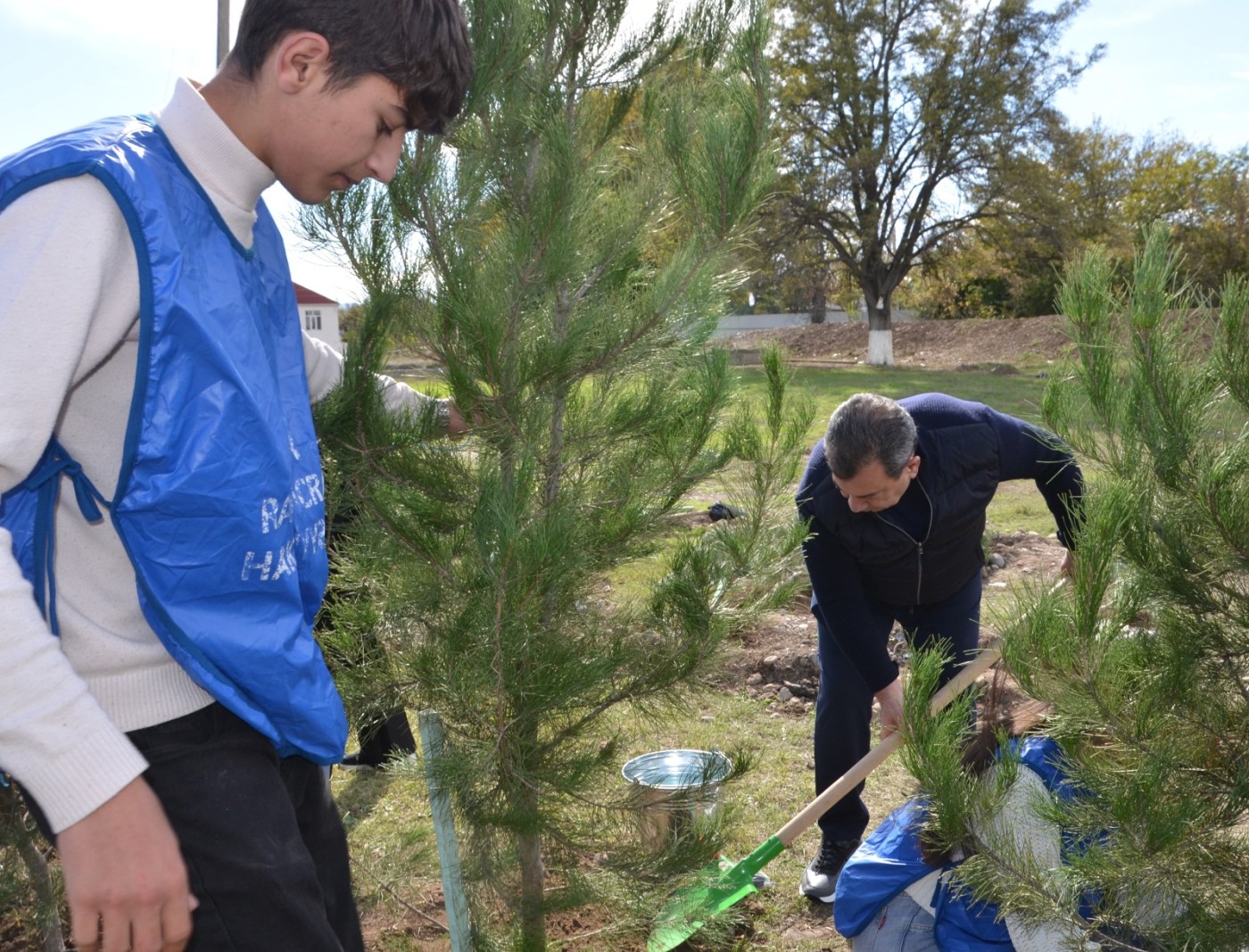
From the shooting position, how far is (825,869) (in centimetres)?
339

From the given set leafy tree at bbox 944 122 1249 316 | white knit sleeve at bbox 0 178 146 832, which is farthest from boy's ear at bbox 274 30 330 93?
leafy tree at bbox 944 122 1249 316

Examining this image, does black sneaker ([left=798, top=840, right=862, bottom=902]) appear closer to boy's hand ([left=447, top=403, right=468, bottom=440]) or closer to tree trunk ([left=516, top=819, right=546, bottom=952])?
tree trunk ([left=516, top=819, right=546, bottom=952])

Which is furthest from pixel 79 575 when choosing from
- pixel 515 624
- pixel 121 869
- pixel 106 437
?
pixel 515 624

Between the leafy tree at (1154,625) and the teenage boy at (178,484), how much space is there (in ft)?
3.87

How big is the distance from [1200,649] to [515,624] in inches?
48.6

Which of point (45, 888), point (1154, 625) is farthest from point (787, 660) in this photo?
point (45, 888)

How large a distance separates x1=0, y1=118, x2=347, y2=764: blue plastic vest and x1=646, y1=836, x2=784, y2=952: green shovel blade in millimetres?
1551

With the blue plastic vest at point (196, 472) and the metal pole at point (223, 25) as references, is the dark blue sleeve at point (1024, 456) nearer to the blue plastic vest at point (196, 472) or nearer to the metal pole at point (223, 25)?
the blue plastic vest at point (196, 472)

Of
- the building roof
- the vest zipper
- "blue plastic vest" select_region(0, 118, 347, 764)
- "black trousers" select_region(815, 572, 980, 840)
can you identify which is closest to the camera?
"blue plastic vest" select_region(0, 118, 347, 764)

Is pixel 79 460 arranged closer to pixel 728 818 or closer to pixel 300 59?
pixel 300 59

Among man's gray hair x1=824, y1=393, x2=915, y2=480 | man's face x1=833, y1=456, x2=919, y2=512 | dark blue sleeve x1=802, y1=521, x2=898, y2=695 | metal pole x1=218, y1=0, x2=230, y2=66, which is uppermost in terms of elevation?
metal pole x1=218, y1=0, x2=230, y2=66

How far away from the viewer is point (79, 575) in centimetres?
119

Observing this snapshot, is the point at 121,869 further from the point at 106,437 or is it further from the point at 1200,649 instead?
the point at 1200,649

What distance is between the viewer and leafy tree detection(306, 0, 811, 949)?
2.06 metres
